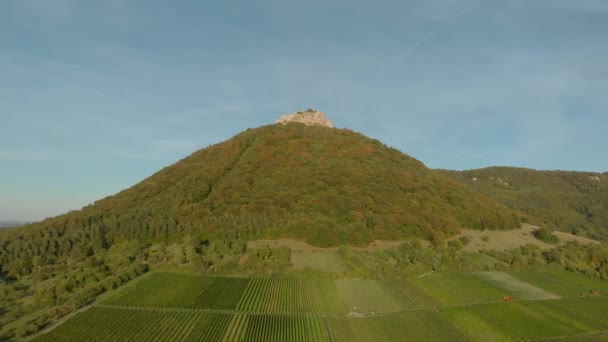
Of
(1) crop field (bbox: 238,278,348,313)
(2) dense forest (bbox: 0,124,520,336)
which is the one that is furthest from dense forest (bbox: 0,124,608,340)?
(1) crop field (bbox: 238,278,348,313)

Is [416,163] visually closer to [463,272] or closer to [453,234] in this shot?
[453,234]

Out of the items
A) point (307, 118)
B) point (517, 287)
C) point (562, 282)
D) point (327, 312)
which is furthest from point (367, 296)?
point (307, 118)

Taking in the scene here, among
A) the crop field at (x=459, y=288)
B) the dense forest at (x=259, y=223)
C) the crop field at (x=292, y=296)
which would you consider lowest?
the crop field at (x=459, y=288)

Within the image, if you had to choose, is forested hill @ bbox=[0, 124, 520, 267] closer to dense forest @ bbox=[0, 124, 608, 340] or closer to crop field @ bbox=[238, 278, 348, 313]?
dense forest @ bbox=[0, 124, 608, 340]

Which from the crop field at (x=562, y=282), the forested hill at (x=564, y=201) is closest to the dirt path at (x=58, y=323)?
the crop field at (x=562, y=282)

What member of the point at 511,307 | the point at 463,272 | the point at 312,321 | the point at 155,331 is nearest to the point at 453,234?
the point at 463,272

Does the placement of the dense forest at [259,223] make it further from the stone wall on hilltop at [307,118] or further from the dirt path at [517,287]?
the stone wall on hilltop at [307,118]
